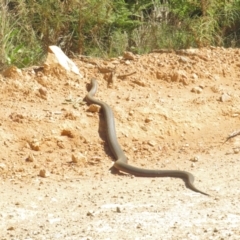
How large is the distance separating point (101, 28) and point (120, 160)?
4193mm

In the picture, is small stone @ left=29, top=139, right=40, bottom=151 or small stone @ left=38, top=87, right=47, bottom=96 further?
small stone @ left=38, top=87, right=47, bottom=96

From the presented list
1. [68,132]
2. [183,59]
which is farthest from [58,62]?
[183,59]

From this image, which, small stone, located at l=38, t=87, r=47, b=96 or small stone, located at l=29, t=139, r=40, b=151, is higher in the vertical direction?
small stone, located at l=38, t=87, r=47, b=96

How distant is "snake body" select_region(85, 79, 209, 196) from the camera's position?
7.04m

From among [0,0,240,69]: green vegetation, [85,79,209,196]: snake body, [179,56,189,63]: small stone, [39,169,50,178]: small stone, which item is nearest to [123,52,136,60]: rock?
[179,56,189,63]: small stone

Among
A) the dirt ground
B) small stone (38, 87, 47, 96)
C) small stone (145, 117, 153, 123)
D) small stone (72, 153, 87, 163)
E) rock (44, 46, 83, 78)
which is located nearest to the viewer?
the dirt ground

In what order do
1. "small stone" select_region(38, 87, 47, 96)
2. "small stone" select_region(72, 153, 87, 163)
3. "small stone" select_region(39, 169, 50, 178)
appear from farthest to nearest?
"small stone" select_region(38, 87, 47, 96) → "small stone" select_region(72, 153, 87, 163) → "small stone" select_region(39, 169, 50, 178)

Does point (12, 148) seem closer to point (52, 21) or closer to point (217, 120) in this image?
point (217, 120)

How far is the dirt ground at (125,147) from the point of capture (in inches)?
225

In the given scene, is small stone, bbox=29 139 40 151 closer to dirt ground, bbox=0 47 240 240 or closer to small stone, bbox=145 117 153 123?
dirt ground, bbox=0 47 240 240

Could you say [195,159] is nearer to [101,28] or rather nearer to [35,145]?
[35,145]

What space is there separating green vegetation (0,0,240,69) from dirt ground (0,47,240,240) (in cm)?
82

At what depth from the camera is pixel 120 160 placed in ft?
25.0

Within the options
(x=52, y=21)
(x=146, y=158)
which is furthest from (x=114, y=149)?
(x=52, y=21)
